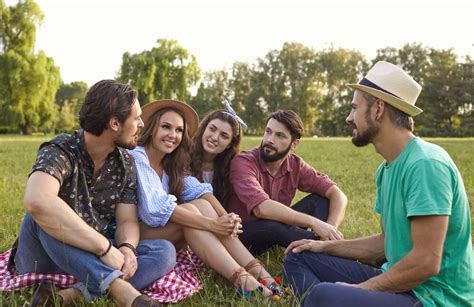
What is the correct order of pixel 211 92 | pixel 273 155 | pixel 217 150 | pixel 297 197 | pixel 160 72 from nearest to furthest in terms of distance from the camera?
pixel 273 155
pixel 217 150
pixel 297 197
pixel 160 72
pixel 211 92

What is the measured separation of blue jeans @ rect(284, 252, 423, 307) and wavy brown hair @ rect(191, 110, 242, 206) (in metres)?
1.22

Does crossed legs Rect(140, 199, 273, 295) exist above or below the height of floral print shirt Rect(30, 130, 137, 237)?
below

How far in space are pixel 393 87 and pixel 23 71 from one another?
4146cm

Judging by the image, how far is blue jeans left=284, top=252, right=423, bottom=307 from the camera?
8.55 feet

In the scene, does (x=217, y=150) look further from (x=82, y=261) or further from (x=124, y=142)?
(x=82, y=261)

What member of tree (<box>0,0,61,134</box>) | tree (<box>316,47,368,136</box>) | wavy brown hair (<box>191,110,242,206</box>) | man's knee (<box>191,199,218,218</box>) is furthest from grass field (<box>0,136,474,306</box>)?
tree (<box>316,47,368,136</box>)

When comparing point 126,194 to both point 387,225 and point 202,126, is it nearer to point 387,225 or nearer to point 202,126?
point 202,126

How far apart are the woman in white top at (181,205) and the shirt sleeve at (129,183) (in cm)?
6

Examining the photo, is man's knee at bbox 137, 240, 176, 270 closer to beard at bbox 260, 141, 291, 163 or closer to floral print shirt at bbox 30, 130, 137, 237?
floral print shirt at bbox 30, 130, 137, 237

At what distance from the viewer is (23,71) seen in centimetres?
4009

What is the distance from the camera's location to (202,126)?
4.79 metres

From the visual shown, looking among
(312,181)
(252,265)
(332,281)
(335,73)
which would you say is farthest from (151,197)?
(335,73)

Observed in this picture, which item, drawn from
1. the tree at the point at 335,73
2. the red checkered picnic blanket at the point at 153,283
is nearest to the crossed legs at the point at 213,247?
the red checkered picnic blanket at the point at 153,283

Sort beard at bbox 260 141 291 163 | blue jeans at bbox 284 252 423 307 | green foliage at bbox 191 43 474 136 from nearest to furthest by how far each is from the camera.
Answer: blue jeans at bbox 284 252 423 307 → beard at bbox 260 141 291 163 → green foliage at bbox 191 43 474 136
